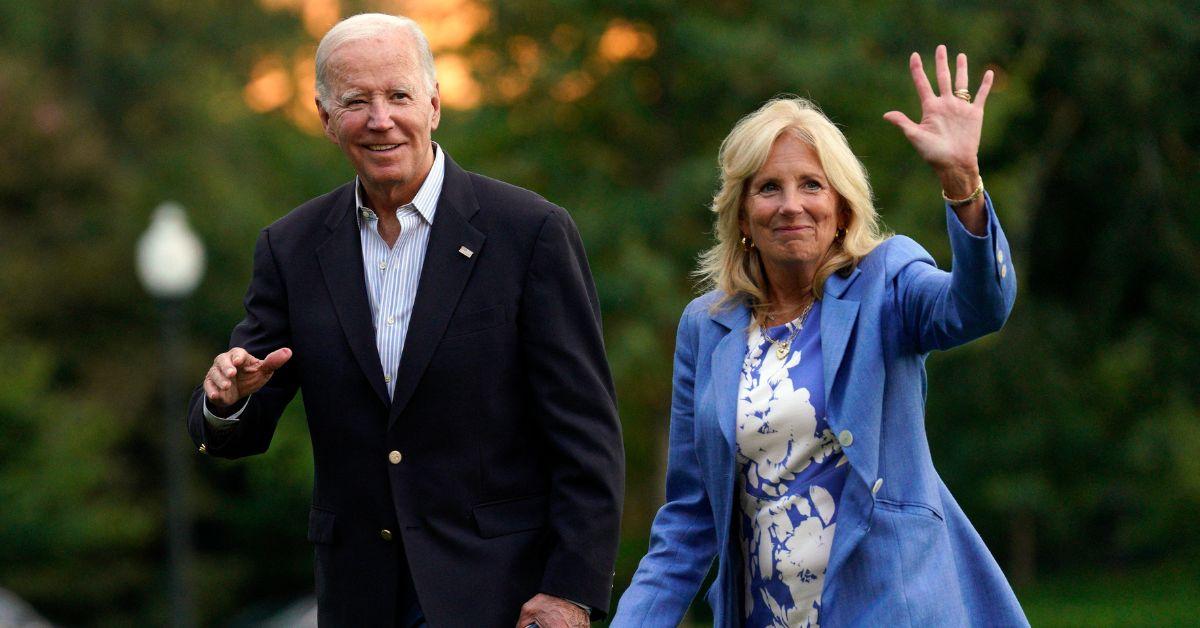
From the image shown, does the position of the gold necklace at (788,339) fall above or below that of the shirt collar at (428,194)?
below

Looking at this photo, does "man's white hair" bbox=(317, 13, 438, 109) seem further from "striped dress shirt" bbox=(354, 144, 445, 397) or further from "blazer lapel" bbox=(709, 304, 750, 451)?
"blazer lapel" bbox=(709, 304, 750, 451)

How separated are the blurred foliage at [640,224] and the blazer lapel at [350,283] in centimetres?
1137

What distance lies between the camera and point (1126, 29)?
63.0 ft

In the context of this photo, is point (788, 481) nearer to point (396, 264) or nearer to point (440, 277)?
point (440, 277)

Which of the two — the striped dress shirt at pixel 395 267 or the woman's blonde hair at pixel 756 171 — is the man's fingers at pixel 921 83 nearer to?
the woman's blonde hair at pixel 756 171

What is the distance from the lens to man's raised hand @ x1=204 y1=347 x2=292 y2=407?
378cm

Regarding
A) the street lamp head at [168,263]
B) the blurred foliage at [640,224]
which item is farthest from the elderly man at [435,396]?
the blurred foliage at [640,224]

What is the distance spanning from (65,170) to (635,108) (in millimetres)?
11064

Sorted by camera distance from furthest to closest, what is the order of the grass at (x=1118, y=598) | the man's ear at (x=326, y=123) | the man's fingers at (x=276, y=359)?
the grass at (x=1118, y=598) → the man's ear at (x=326, y=123) → the man's fingers at (x=276, y=359)

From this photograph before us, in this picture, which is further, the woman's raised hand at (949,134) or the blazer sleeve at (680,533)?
the blazer sleeve at (680,533)

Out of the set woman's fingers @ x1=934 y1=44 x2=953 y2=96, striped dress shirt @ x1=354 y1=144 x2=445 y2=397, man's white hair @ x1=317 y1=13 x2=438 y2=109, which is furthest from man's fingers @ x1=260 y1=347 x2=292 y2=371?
woman's fingers @ x1=934 y1=44 x2=953 y2=96

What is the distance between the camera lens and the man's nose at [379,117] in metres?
3.90

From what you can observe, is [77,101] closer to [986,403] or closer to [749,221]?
[986,403]

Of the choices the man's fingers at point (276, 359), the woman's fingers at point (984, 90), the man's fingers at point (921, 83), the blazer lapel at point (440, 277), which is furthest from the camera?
the blazer lapel at point (440, 277)
